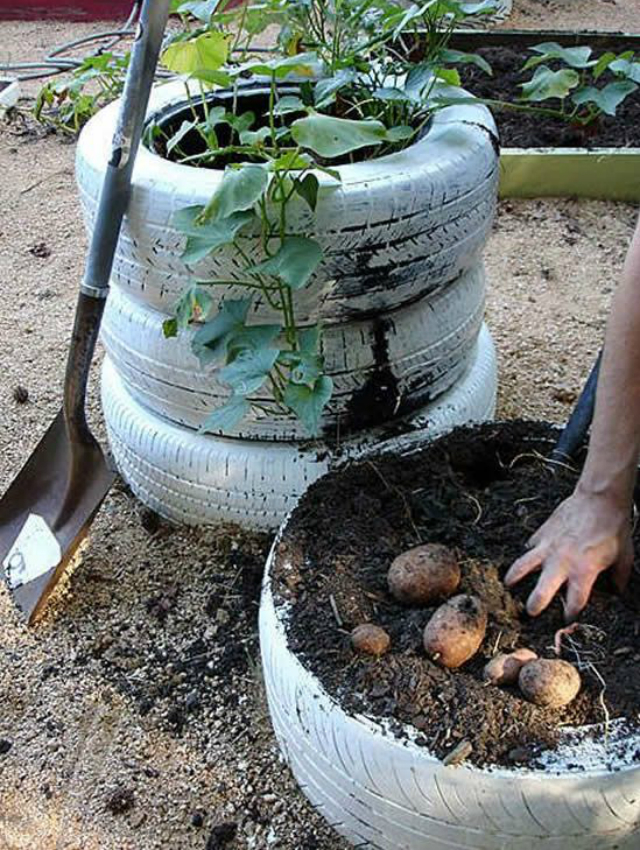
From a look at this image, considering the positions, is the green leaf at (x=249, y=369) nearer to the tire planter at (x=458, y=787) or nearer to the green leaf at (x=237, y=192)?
the green leaf at (x=237, y=192)

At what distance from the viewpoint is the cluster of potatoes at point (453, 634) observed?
3.86 ft

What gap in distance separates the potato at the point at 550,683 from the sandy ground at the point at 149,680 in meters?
0.42

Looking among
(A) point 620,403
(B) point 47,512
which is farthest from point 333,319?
(B) point 47,512

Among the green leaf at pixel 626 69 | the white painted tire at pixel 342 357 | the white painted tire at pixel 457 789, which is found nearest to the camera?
the white painted tire at pixel 457 789

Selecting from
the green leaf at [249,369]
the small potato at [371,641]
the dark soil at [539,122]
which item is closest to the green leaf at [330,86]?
the green leaf at [249,369]

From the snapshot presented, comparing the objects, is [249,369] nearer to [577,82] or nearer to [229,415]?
[229,415]

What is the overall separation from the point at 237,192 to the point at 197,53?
41cm

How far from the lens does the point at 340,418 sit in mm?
1688

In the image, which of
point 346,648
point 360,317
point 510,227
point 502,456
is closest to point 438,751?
point 346,648

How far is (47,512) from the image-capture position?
1.89 metres

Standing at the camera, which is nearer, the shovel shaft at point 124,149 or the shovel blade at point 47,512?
the shovel shaft at point 124,149

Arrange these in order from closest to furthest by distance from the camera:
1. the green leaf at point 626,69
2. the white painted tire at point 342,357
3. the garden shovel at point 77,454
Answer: the garden shovel at point 77,454
the white painted tire at point 342,357
the green leaf at point 626,69

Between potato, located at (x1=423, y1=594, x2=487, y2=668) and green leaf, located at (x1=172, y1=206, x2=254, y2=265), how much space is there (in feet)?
1.90

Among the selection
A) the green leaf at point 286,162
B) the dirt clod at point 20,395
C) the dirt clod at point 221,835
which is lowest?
the dirt clod at point 221,835
